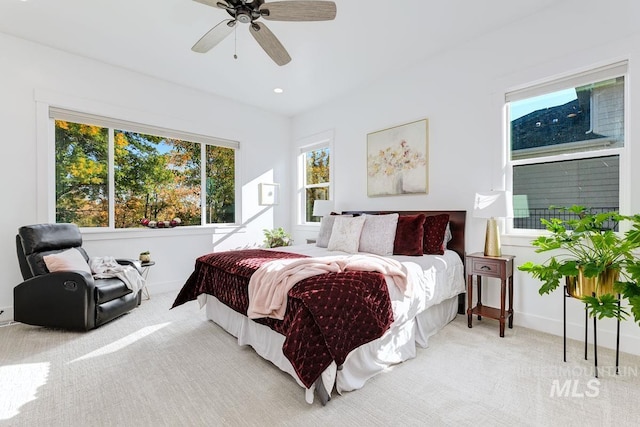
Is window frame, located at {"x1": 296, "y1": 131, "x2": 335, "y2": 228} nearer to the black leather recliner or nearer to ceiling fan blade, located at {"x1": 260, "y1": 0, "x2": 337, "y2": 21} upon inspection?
ceiling fan blade, located at {"x1": 260, "y1": 0, "x2": 337, "y2": 21}

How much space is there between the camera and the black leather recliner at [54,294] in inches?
104

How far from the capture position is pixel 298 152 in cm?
554

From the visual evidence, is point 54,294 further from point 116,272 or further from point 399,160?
point 399,160

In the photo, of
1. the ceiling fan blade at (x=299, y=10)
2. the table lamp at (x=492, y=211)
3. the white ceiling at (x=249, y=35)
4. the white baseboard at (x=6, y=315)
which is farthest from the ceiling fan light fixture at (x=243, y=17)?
the white baseboard at (x=6, y=315)

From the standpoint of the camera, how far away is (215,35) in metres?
2.38

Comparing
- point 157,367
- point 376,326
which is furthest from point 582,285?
point 157,367

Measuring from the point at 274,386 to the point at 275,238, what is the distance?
3.06 meters

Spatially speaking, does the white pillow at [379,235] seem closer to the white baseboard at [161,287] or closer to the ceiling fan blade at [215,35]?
the ceiling fan blade at [215,35]

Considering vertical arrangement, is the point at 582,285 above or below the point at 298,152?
below

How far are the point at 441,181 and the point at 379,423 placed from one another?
8.58ft

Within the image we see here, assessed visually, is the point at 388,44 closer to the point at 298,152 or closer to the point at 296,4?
the point at 296,4

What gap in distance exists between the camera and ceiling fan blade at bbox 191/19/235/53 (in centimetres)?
225

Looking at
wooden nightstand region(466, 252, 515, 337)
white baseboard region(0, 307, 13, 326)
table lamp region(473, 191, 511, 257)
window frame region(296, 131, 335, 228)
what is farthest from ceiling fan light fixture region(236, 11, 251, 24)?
white baseboard region(0, 307, 13, 326)

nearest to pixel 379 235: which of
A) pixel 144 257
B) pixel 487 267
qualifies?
pixel 487 267
